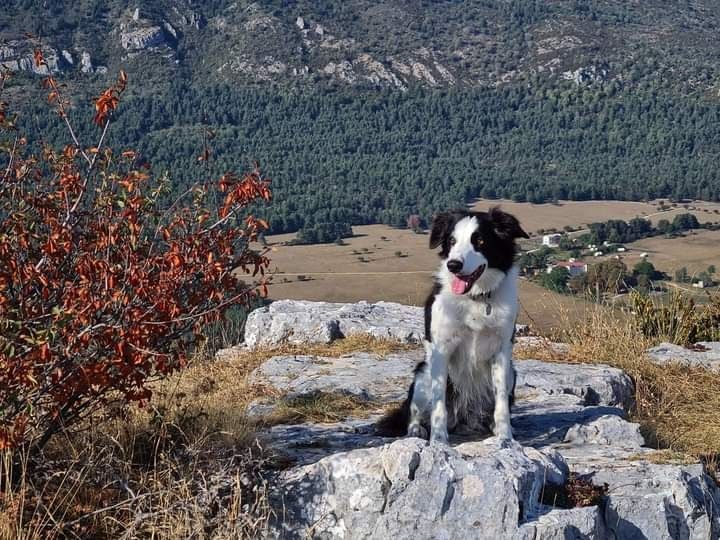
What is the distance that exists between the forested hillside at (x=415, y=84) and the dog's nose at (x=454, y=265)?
8055 centimetres

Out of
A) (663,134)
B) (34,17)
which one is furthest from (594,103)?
(34,17)

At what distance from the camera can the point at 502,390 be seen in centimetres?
634

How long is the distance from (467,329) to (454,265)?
1.66ft

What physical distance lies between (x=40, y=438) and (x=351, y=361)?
4537mm

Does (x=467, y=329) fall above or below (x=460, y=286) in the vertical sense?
below

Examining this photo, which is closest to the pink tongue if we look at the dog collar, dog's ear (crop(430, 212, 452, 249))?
the dog collar

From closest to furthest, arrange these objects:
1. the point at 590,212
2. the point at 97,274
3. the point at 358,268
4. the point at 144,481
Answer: the point at 97,274 < the point at 144,481 < the point at 358,268 < the point at 590,212

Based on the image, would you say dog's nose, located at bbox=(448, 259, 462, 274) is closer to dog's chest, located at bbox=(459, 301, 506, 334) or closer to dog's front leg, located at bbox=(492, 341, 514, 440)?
dog's chest, located at bbox=(459, 301, 506, 334)

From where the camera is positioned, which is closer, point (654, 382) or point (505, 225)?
point (505, 225)

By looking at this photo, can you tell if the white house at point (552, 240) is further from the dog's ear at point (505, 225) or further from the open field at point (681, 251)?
the dog's ear at point (505, 225)

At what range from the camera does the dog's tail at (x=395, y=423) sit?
646 cm

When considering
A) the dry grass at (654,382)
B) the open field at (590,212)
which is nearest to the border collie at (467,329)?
the dry grass at (654,382)

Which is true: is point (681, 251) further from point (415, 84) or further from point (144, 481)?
point (415, 84)

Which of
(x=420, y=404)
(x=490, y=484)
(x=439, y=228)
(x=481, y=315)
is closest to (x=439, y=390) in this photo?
(x=420, y=404)
